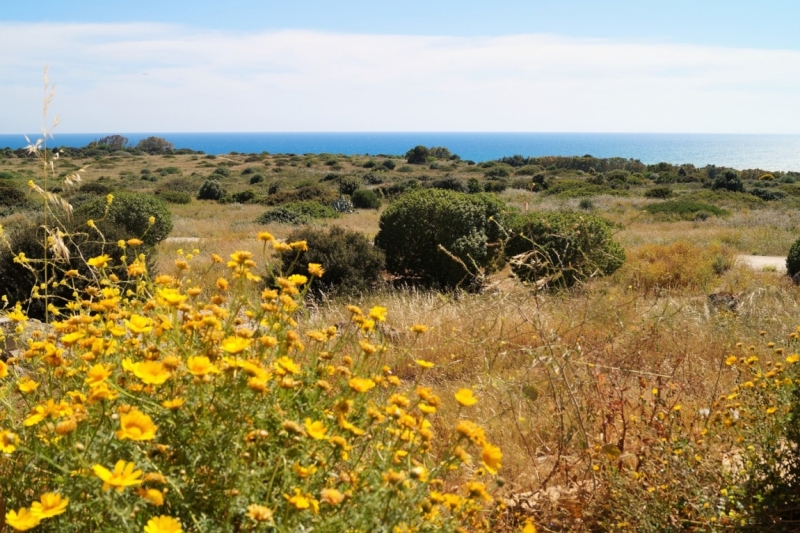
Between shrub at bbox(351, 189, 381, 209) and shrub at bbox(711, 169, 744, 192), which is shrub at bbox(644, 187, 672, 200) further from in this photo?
shrub at bbox(351, 189, 381, 209)

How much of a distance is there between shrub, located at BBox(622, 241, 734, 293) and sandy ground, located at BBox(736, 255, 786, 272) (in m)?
0.57

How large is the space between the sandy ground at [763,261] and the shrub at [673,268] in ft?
1.88

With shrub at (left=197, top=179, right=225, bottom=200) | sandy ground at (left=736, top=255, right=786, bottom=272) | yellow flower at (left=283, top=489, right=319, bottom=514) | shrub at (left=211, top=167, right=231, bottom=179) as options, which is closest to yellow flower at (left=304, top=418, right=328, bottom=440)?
yellow flower at (left=283, top=489, right=319, bottom=514)

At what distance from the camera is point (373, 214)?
937 inches

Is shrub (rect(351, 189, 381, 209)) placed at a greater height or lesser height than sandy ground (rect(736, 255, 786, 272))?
greater

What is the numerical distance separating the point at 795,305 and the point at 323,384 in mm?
6742

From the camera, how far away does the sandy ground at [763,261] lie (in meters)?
11.8

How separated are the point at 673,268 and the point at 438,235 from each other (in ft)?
12.3

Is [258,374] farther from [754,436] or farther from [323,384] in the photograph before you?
[754,436]

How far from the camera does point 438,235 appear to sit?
9984 mm

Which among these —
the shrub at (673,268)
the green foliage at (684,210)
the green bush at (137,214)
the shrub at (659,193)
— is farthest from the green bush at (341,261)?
the shrub at (659,193)

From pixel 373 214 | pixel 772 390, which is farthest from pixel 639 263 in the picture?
pixel 373 214

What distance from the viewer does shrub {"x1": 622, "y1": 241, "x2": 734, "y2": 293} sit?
935 cm

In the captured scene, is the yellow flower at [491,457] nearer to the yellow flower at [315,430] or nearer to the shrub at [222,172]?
the yellow flower at [315,430]
